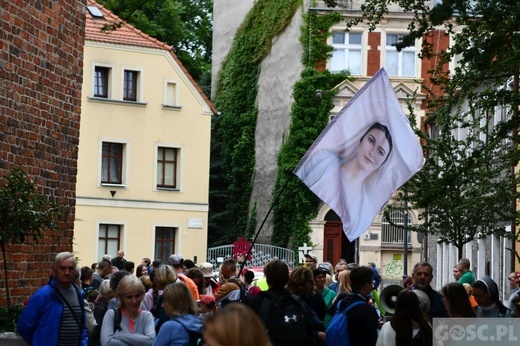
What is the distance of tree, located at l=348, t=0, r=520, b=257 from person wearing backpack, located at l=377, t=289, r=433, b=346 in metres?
2.08

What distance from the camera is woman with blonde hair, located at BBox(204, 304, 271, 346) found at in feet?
17.5

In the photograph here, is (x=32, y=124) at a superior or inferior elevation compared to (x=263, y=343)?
superior

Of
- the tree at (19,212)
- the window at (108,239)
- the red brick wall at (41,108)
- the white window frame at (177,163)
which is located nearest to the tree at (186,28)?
the white window frame at (177,163)

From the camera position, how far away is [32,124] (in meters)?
17.5

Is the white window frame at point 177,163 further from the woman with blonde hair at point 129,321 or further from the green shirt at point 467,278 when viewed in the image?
the woman with blonde hair at point 129,321

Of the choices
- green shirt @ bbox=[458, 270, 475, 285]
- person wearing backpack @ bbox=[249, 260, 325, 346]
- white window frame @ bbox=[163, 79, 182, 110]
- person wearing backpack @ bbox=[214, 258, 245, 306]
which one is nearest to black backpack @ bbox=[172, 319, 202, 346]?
person wearing backpack @ bbox=[249, 260, 325, 346]

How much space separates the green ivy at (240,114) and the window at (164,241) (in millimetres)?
9067

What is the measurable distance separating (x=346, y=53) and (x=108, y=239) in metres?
14.5

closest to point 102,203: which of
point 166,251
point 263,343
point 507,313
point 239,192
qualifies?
point 166,251

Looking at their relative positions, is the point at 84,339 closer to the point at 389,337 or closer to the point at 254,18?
the point at 389,337

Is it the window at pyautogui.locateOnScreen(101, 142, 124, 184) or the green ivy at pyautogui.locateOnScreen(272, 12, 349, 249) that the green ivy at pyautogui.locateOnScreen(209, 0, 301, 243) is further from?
the window at pyautogui.locateOnScreen(101, 142, 124, 184)

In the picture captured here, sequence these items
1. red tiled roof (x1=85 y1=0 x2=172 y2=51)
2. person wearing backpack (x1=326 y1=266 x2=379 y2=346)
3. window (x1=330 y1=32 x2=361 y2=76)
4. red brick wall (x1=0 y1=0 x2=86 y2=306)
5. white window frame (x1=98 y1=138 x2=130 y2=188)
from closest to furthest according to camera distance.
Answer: person wearing backpack (x1=326 y1=266 x2=379 y2=346), red brick wall (x1=0 y1=0 x2=86 y2=306), red tiled roof (x1=85 y1=0 x2=172 y2=51), white window frame (x1=98 y1=138 x2=130 y2=188), window (x1=330 y1=32 x2=361 y2=76)

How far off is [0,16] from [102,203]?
31.5 meters

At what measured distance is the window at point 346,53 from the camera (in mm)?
56188
